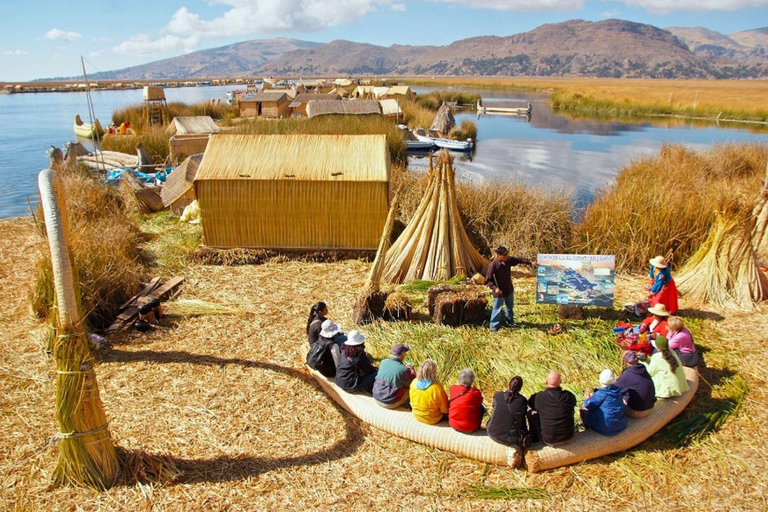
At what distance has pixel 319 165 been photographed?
34.7ft

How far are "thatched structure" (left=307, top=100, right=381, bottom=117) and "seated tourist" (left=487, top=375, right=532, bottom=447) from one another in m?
27.0

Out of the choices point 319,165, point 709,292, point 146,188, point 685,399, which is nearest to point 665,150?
point 709,292

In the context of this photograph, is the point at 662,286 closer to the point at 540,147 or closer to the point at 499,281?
the point at 499,281

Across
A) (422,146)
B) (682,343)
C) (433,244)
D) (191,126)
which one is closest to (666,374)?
(682,343)

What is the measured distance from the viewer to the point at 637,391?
5496 mm

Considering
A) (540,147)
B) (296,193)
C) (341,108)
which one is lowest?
(540,147)

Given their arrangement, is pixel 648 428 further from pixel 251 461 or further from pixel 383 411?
pixel 251 461

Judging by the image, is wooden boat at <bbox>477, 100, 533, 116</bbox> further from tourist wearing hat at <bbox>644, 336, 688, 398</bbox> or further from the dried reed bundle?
the dried reed bundle

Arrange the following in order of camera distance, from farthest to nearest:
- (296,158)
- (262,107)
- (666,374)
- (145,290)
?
(262,107), (296,158), (145,290), (666,374)

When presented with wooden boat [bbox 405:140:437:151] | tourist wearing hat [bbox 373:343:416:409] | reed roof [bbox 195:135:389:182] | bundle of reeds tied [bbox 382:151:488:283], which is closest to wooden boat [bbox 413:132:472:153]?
wooden boat [bbox 405:140:437:151]

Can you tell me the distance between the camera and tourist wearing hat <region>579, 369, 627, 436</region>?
17.3 feet

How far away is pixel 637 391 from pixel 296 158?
7492 mm

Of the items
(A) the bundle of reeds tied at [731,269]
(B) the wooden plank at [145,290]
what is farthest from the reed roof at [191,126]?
(A) the bundle of reeds tied at [731,269]

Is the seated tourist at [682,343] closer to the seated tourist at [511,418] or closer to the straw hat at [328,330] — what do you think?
the seated tourist at [511,418]
